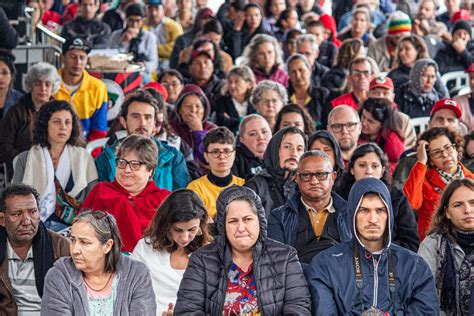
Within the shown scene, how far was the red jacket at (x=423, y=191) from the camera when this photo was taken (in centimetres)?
801

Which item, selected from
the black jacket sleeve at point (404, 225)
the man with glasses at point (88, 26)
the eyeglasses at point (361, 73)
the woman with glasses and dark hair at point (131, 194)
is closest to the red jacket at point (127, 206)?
the woman with glasses and dark hair at point (131, 194)

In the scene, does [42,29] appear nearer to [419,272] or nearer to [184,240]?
[184,240]

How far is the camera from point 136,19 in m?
12.9

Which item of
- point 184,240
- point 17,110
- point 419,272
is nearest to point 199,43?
point 17,110

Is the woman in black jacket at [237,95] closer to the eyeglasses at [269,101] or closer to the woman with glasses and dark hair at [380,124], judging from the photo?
the eyeglasses at [269,101]

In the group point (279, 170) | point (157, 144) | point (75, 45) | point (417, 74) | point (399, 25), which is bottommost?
point (279, 170)

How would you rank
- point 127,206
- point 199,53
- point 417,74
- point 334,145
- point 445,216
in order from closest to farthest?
1. point 445,216
2. point 127,206
3. point 334,145
4. point 417,74
5. point 199,53

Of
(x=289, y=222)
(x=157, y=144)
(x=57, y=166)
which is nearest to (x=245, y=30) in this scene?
(x=157, y=144)

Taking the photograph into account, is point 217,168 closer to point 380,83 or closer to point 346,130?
point 346,130

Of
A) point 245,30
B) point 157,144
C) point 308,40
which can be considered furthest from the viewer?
point 245,30

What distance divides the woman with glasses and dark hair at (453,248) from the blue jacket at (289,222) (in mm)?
460

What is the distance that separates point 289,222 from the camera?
6.95m

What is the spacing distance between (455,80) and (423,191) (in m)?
4.89

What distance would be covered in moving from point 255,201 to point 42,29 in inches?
224
